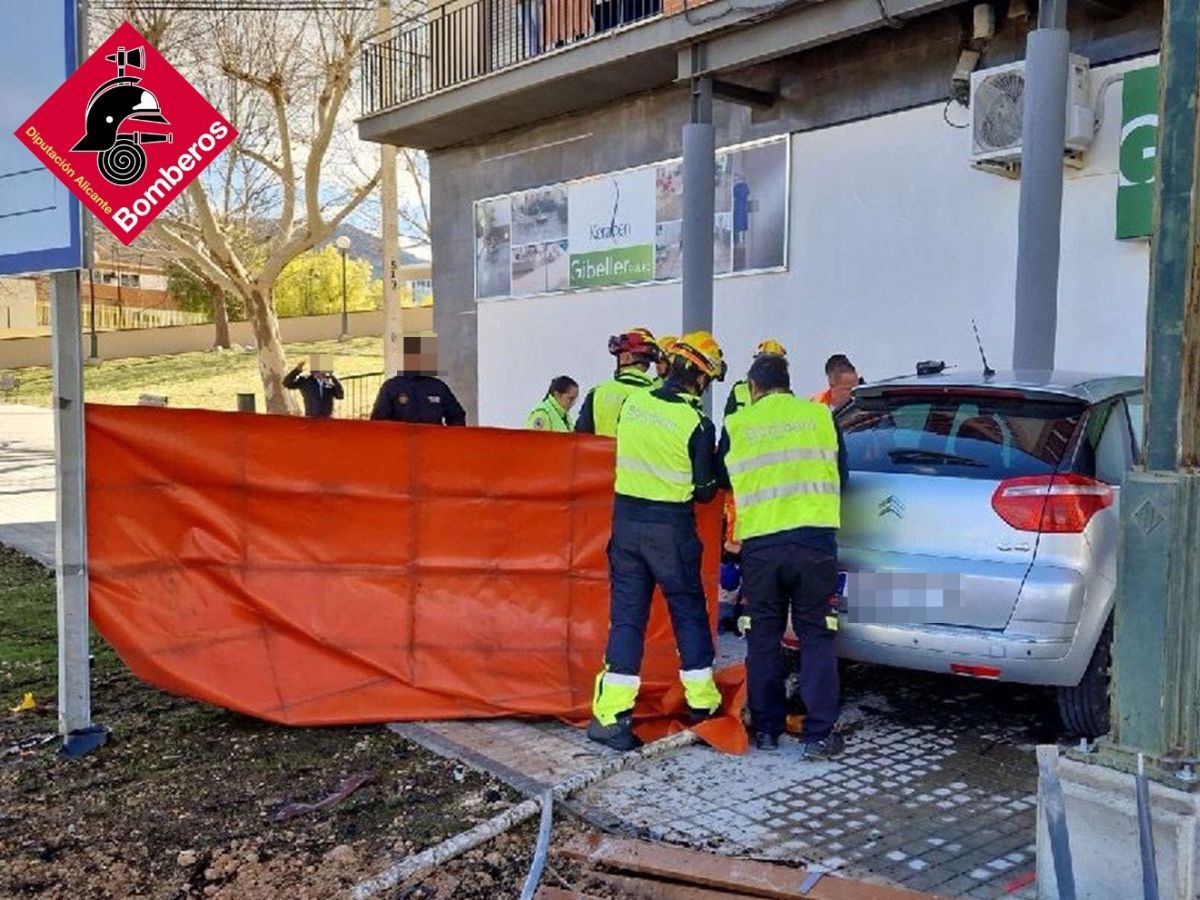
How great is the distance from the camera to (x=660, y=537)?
469 centimetres

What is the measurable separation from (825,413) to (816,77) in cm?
760

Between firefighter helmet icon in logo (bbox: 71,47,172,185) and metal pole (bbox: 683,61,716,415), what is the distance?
22.8 feet

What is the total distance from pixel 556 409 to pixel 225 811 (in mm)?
4330

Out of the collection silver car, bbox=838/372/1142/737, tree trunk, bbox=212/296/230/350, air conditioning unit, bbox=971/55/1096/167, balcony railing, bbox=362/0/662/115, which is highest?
balcony railing, bbox=362/0/662/115

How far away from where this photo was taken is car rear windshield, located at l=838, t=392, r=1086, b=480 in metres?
4.41

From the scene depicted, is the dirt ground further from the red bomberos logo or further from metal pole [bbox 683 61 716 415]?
metal pole [bbox 683 61 716 415]

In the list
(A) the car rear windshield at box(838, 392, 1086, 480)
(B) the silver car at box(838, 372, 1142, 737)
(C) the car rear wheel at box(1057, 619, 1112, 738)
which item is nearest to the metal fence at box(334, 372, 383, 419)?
(A) the car rear windshield at box(838, 392, 1086, 480)

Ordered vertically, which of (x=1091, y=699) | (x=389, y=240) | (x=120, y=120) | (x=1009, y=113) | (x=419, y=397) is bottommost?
(x=1091, y=699)

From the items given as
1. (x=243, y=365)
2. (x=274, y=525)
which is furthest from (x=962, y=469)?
(x=243, y=365)

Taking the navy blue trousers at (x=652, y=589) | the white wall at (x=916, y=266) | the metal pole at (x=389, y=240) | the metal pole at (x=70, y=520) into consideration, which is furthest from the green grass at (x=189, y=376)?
the navy blue trousers at (x=652, y=589)

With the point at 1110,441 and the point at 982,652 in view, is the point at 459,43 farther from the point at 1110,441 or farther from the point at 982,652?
the point at 982,652

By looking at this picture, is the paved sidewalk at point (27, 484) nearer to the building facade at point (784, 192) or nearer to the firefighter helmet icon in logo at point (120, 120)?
the firefighter helmet icon in logo at point (120, 120)

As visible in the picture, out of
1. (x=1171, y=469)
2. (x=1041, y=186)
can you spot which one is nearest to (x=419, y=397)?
(x=1041, y=186)

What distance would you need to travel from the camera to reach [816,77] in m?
11.1
